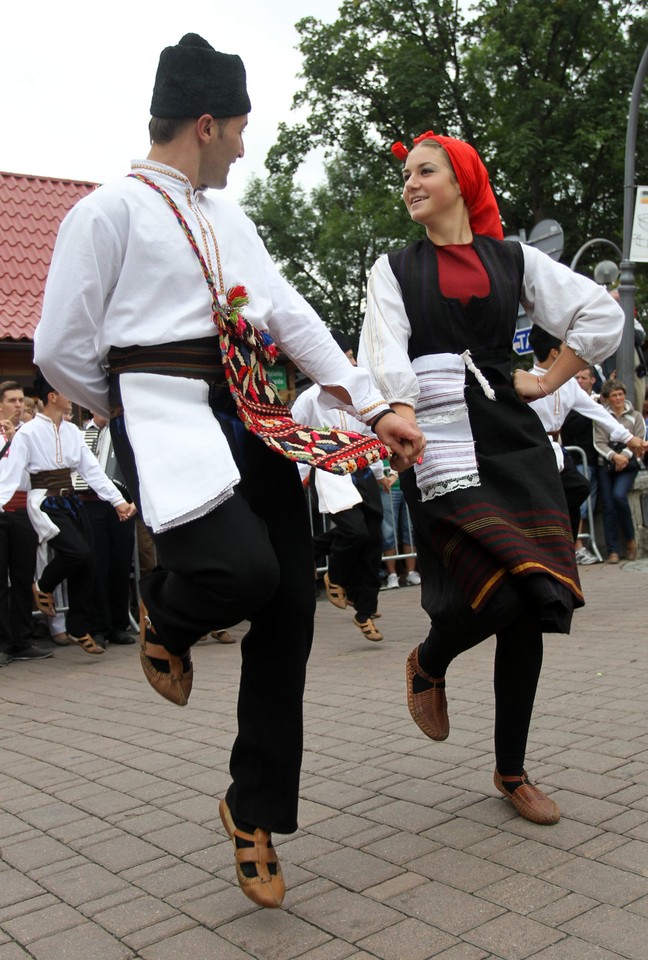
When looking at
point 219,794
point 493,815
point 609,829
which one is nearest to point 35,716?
point 219,794

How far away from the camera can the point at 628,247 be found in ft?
42.8

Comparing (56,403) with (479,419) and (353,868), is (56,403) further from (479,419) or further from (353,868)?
(353,868)

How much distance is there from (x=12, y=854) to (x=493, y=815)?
153 centimetres

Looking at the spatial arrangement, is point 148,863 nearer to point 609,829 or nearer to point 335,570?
point 609,829

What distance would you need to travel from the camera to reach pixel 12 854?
338cm

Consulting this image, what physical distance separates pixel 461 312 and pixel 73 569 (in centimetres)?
548

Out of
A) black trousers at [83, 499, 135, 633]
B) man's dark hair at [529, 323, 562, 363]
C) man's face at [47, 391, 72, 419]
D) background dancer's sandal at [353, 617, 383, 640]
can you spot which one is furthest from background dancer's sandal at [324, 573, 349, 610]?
man's dark hair at [529, 323, 562, 363]

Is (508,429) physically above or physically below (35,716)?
above

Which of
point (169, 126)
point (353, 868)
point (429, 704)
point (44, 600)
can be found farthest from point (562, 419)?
point (169, 126)

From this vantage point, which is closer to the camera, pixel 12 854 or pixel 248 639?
pixel 248 639

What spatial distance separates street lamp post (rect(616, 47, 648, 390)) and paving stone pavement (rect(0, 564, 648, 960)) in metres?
7.27

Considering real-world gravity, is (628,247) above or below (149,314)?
above

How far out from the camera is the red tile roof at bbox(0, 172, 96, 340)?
1490cm

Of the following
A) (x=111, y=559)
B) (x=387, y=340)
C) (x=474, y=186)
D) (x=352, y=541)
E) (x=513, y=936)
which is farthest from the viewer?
(x=111, y=559)
